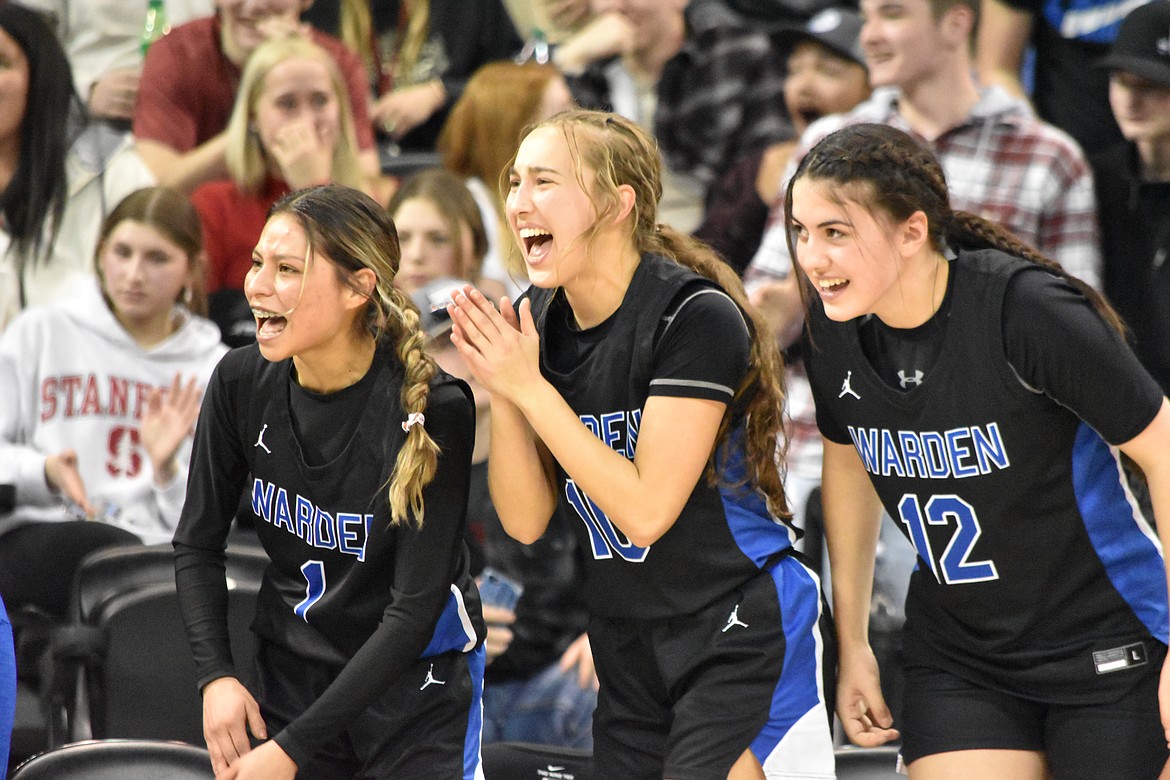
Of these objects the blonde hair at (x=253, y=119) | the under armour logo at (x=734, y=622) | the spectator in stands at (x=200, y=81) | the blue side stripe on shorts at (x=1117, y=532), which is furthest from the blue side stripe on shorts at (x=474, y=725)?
the spectator in stands at (x=200, y=81)

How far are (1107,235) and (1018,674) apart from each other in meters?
2.15

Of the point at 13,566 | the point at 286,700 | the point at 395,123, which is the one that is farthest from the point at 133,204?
the point at 286,700

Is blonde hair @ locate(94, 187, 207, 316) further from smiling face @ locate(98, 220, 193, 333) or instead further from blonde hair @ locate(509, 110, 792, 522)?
blonde hair @ locate(509, 110, 792, 522)

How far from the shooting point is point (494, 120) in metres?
4.94

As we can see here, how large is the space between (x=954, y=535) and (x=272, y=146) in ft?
9.78

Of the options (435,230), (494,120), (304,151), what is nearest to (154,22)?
(304,151)

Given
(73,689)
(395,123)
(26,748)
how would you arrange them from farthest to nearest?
(395,123) → (26,748) → (73,689)

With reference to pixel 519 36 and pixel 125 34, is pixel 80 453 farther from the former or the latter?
pixel 519 36

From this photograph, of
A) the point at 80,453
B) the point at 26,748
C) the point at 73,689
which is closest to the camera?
the point at 73,689

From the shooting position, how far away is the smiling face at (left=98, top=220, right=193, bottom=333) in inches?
163

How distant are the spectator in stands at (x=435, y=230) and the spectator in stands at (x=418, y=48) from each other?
1250mm

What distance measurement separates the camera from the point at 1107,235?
416cm

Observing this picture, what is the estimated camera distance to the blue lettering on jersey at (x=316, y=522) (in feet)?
7.89

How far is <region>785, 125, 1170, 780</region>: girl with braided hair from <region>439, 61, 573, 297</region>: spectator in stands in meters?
2.56
